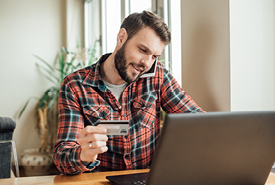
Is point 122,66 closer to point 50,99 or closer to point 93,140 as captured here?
point 93,140

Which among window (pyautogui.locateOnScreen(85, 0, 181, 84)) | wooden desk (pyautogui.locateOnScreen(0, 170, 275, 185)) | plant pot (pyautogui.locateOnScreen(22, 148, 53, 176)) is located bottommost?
plant pot (pyautogui.locateOnScreen(22, 148, 53, 176))

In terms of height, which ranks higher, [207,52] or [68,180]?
[207,52]

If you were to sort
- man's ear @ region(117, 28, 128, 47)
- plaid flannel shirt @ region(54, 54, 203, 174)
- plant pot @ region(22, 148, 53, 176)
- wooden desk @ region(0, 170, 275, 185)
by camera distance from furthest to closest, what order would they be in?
plant pot @ region(22, 148, 53, 176)
man's ear @ region(117, 28, 128, 47)
plaid flannel shirt @ region(54, 54, 203, 174)
wooden desk @ region(0, 170, 275, 185)

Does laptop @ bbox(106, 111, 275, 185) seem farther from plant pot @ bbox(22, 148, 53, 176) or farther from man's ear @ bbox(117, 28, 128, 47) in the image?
plant pot @ bbox(22, 148, 53, 176)

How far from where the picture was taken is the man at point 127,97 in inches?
53.6

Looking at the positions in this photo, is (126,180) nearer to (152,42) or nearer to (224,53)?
(152,42)

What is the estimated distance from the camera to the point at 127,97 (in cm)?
146

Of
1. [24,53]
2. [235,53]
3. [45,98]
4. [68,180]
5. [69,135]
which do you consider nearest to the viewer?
[68,180]

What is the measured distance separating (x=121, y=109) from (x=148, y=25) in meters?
0.42

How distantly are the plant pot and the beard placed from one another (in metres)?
2.43

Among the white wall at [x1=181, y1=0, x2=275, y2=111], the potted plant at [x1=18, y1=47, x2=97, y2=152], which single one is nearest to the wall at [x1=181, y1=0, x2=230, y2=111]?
the white wall at [x1=181, y1=0, x2=275, y2=111]

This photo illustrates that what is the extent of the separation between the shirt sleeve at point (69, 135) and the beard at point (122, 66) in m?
0.23

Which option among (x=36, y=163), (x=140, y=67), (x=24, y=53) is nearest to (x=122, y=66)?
(x=140, y=67)

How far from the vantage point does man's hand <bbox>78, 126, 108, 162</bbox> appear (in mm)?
864
